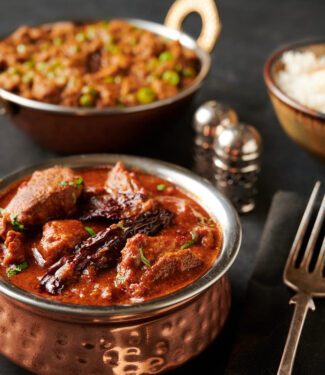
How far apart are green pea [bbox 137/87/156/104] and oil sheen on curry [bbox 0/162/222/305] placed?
113cm

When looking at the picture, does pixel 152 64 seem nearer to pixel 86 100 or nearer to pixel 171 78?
pixel 171 78

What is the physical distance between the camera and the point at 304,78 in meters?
4.20

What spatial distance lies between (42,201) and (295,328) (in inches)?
49.2

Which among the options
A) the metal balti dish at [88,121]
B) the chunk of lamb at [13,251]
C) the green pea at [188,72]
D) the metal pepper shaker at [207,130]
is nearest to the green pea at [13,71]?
the metal balti dish at [88,121]

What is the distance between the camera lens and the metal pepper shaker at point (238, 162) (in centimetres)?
363

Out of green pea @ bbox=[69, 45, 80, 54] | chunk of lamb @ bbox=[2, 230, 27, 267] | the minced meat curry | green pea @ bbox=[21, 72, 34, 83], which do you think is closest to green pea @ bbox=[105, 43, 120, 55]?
the minced meat curry

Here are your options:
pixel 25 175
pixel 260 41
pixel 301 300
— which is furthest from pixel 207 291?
pixel 260 41

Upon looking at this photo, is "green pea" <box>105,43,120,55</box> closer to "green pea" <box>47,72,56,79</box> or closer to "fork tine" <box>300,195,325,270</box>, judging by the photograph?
"green pea" <box>47,72,56,79</box>

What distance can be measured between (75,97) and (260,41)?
8.70 feet

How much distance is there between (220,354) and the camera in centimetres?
261

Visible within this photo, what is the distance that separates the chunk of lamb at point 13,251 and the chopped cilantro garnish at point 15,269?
2 cm

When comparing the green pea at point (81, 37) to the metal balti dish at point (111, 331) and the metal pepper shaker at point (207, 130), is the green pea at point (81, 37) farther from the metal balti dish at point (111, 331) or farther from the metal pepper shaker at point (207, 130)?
the metal balti dish at point (111, 331)

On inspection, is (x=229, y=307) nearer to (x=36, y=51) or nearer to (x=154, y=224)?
(x=154, y=224)

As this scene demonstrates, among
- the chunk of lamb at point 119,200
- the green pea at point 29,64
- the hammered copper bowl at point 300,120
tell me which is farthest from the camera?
the green pea at point 29,64
